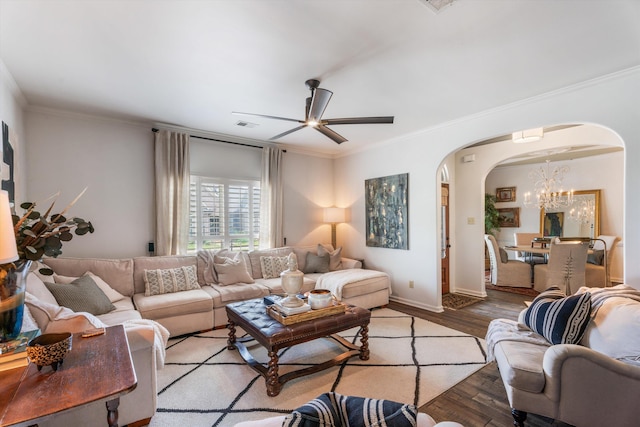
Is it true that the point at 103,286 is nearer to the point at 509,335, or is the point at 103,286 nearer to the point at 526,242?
the point at 509,335

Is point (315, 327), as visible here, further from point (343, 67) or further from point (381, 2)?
point (381, 2)

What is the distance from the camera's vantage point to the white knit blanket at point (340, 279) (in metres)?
4.12

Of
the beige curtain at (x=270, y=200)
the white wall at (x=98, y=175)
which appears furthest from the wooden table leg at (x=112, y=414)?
the beige curtain at (x=270, y=200)

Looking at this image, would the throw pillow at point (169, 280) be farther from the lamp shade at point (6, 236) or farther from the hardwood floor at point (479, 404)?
the hardwood floor at point (479, 404)

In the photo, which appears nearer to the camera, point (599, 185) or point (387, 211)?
point (387, 211)

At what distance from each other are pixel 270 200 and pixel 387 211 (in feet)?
6.55

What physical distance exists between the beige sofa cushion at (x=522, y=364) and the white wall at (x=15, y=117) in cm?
398

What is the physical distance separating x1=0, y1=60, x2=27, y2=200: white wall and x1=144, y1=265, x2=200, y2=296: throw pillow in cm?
152

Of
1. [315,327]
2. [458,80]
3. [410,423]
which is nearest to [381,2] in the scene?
[458,80]

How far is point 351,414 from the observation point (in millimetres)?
941

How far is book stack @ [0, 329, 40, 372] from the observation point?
1248mm

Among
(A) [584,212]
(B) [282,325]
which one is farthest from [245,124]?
(A) [584,212]

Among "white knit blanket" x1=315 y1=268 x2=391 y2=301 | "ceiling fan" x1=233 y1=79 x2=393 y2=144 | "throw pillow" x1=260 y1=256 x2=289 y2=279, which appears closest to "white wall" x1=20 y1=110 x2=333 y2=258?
"throw pillow" x1=260 y1=256 x2=289 y2=279

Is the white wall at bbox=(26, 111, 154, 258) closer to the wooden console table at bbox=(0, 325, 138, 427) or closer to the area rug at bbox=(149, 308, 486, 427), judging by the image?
the area rug at bbox=(149, 308, 486, 427)
